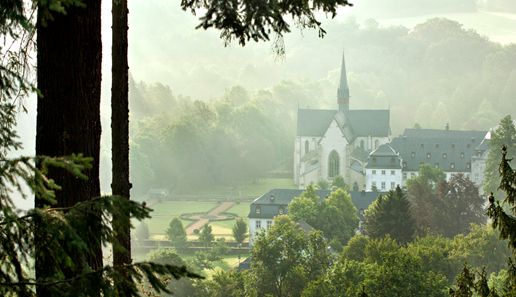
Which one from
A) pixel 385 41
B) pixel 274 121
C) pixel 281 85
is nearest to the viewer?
pixel 274 121

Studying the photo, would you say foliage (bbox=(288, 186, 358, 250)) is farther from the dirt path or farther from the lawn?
the lawn

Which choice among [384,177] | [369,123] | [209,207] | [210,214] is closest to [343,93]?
[369,123]

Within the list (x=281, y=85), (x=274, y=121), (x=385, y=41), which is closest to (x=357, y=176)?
(x=274, y=121)

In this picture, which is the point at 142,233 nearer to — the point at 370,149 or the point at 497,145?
the point at 497,145

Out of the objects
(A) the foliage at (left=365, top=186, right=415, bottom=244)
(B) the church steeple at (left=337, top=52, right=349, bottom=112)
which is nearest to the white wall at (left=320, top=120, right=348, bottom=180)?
(B) the church steeple at (left=337, top=52, right=349, bottom=112)

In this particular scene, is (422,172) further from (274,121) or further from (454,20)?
(454,20)

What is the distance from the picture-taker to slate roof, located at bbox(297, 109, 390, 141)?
84250 mm

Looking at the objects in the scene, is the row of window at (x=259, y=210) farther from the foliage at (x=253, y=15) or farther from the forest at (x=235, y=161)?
the foliage at (x=253, y=15)

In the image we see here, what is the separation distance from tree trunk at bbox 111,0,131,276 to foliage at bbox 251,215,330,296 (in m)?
29.4

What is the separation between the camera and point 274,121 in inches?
4365

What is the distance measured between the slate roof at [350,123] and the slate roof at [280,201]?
67.8 feet

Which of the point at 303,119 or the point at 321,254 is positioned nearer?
the point at 321,254

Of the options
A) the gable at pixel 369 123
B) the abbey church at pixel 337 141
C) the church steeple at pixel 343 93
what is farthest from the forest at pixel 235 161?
the church steeple at pixel 343 93

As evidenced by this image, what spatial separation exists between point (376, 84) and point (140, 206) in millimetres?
146946
